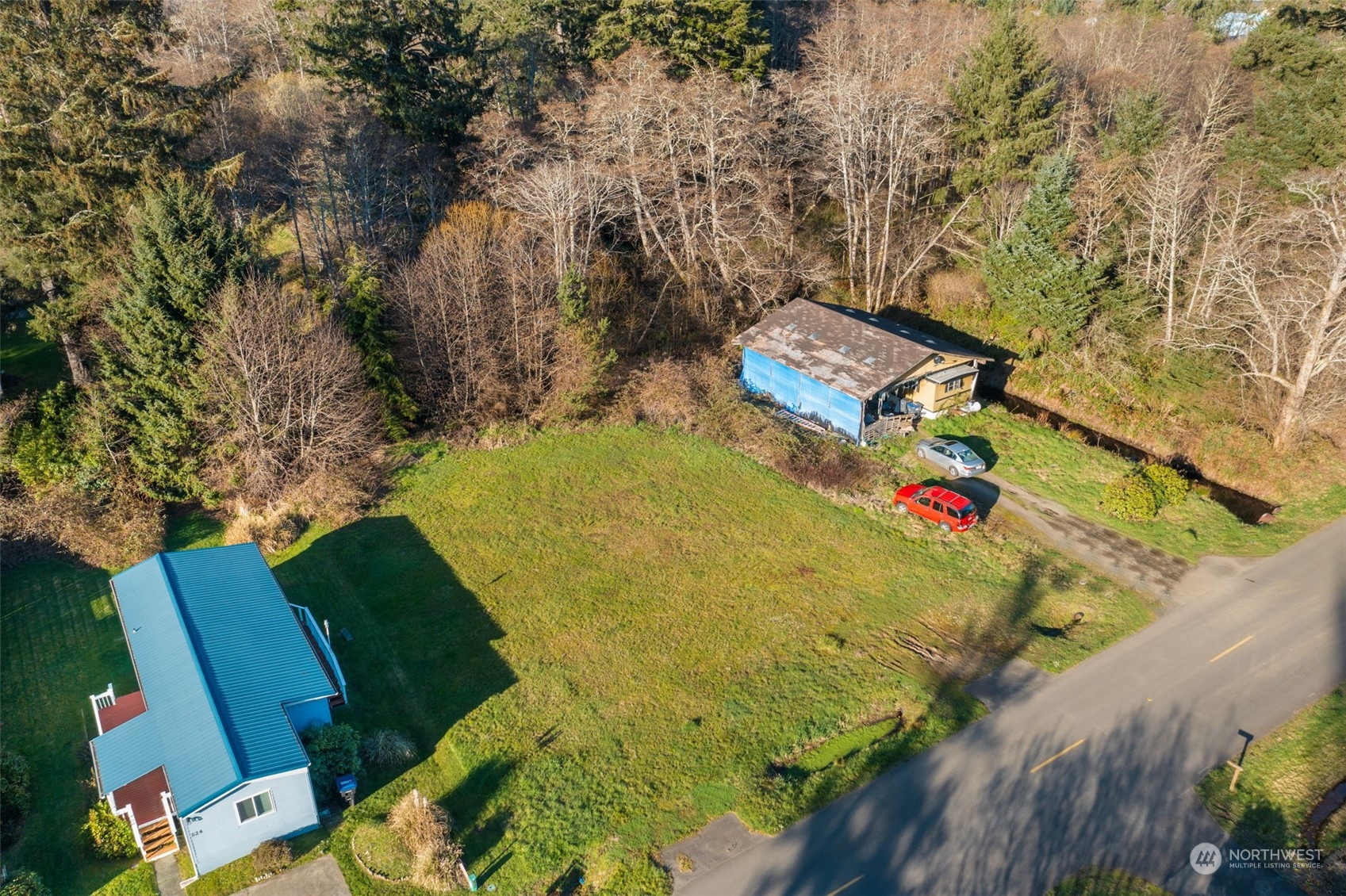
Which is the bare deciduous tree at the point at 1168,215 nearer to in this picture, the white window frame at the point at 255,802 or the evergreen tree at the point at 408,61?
the evergreen tree at the point at 408,61

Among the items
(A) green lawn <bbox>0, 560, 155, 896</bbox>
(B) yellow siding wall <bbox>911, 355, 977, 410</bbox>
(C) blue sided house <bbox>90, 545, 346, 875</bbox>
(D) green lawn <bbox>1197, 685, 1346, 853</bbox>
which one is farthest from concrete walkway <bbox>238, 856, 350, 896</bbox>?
(B) yellow siding wall <bbox>911, 355, 977, 410</bbox>

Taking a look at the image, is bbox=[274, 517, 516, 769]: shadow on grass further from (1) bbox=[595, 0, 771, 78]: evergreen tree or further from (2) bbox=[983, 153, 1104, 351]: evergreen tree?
(2) bbox=[983, 153, 1104, 351]: evergreen tree

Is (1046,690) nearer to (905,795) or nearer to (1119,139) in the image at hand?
(905,795)

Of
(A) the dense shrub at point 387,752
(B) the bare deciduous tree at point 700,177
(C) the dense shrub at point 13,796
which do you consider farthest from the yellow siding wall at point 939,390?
(C) the dense shrub at point 13,796

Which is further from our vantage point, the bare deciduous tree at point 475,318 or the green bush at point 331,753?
the bare deciduous tree at point 475,318

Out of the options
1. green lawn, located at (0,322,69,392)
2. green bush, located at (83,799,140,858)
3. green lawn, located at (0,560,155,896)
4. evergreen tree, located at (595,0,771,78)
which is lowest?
green lawn, located at (0,560,155,896)

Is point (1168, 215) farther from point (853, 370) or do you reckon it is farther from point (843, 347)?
point (853, 370)
